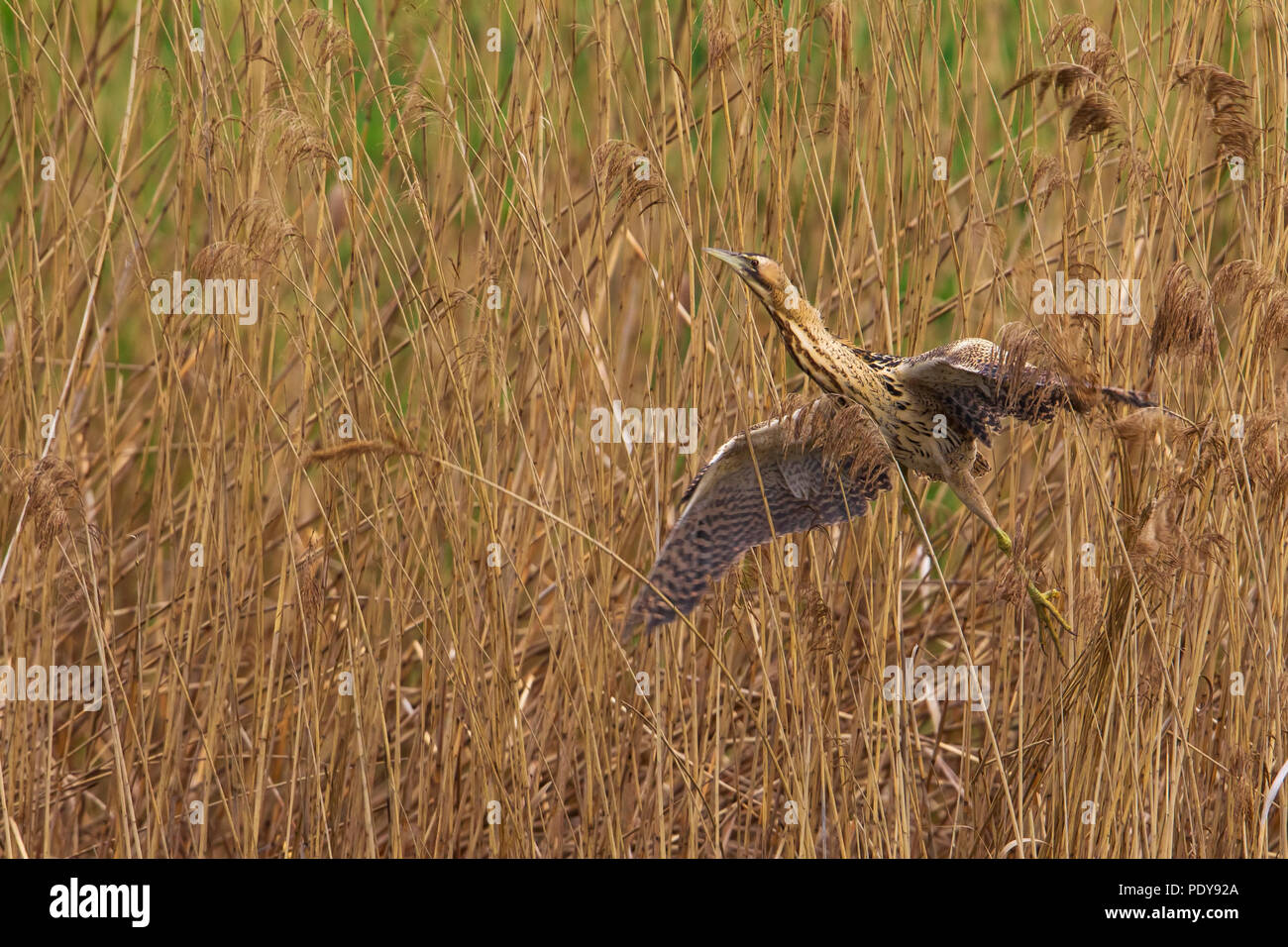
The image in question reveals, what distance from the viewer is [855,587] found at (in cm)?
211

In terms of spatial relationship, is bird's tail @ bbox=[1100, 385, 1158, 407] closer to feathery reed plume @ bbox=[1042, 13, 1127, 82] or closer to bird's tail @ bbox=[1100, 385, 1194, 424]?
bird's tail @ bbox=[1100, 385, 1194, 424]

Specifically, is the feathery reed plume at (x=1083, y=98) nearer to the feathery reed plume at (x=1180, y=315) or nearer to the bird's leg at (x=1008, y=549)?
the feathery reed plume at (x=1180, y=315)

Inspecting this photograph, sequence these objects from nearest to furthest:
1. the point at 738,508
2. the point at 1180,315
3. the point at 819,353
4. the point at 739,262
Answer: the point at 1180,315, the point at 739,262, the point at 819,353, the point at 738,508

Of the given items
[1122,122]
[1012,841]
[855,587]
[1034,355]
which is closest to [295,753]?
[855,587]

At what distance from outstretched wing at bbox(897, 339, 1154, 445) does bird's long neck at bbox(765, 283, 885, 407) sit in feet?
0.23

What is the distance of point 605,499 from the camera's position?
6.91ft

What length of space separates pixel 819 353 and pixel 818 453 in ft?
0.73

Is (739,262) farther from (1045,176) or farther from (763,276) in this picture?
(1045,176)

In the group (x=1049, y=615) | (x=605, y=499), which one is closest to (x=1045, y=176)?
(x=1049, y=615)

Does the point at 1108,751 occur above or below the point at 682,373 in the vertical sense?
below

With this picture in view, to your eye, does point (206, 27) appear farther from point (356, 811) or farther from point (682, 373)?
point (356, 811)

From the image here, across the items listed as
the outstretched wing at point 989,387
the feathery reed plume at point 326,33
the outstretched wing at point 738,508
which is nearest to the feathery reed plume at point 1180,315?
the outstretched wing at point 989,387

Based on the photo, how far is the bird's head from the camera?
1.92m

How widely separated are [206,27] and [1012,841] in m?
1.99
